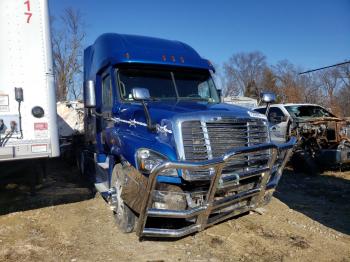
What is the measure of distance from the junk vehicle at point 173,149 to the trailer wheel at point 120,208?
0.01m

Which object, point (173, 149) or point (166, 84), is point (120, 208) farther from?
point (166, 84)

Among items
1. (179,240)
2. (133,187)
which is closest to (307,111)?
(179,240)

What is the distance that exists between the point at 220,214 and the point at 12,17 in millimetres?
3995

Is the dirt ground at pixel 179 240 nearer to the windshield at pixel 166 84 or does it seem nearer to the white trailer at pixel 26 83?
the white trailer at pixel 26 83

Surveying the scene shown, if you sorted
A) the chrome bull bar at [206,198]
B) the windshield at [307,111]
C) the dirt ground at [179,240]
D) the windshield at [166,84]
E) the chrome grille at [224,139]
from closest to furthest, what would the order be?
1. the chrome bull bar at [206,198]
2. the chrome grille at [224,139]
3. the dirt ground at [179,240]
4. the windshield at [166,84]
5. the windshield at [307,111]

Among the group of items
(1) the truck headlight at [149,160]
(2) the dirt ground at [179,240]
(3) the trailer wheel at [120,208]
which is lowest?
(2) the dirt ground at [179,240]

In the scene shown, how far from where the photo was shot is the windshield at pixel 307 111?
39.1 feet

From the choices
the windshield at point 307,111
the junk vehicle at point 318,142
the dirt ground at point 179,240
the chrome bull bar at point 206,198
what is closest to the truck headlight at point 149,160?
the chrome bull bar at point 206,198

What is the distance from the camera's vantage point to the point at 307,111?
12055 millimetres

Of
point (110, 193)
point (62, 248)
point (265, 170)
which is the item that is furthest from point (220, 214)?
point (62, 248)

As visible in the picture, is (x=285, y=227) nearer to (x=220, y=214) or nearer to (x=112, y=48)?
(x=220, y=214)

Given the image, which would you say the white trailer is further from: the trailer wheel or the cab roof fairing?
the cab roof fairing

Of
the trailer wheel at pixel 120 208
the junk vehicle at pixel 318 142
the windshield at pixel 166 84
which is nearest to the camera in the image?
the trailer wheel at pixel 120 208

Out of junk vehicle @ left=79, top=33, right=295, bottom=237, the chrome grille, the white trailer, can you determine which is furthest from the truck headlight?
the white trailer
